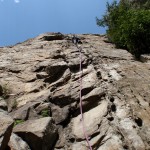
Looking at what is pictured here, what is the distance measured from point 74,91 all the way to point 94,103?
119 centimetres

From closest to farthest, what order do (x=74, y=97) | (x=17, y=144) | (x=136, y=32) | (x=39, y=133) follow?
1. (x=17, y=144)
2. (x=39, y=133)
3. (x=74, y=97)
4. (x=136, y=32)

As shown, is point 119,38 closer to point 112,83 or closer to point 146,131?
point 112,83

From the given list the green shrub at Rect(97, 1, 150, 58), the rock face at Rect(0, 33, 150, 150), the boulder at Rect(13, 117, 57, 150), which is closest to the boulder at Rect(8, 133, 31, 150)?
the rock face at Rect(0, 33, 150, 150)

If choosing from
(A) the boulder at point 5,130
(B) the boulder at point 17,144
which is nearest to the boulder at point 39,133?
(B) the boulder at point 17,144

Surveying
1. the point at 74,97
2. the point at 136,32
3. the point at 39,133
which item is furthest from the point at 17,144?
the point at 136,32

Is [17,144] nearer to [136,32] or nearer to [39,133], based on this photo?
[39,133]

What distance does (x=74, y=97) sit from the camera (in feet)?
32.4

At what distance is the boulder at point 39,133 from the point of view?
24.3 feet

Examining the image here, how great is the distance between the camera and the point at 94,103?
30.4ft

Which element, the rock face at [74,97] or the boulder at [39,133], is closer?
the boulder at [39,133]

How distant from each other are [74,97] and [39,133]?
2.66 meters

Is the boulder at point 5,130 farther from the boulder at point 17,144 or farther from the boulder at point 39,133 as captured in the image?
the boulder at point 39,133

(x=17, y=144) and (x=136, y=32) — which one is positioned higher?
(x=136, y=32)

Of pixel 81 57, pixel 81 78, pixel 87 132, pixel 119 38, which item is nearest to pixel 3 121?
pixel 87 132
